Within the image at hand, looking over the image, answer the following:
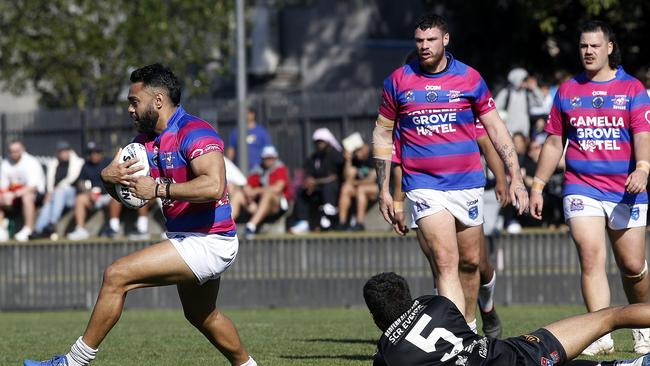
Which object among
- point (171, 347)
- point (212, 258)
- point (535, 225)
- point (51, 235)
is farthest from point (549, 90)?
point (212, 258)

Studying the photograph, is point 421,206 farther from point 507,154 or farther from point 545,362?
point 545,362

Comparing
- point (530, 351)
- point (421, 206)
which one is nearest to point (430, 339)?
point (530, 351)

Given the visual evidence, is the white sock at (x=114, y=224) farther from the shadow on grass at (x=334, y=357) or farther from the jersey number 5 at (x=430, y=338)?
the jersey number 5 at (x=430, y=338)

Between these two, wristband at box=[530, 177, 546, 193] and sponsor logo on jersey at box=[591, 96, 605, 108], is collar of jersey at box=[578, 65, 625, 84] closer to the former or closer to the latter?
sponsor logo on jersey at box=[591, 96, 605, 108]

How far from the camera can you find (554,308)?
16.9 metres

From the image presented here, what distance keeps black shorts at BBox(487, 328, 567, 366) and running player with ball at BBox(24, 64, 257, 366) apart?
2006mm

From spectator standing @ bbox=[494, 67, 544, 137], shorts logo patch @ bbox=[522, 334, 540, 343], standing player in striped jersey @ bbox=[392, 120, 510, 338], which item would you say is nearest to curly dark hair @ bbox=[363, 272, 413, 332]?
shorts logo patch @ bbox=[522, 334, 540, 343]

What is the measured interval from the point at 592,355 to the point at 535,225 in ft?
30.8

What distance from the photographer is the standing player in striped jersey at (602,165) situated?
32.1 feet

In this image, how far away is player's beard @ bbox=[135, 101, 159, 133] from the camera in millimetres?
8625

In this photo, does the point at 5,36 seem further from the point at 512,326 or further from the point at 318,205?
the point at 512,326

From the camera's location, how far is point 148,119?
28.3ft

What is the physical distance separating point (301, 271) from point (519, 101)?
4341 mm

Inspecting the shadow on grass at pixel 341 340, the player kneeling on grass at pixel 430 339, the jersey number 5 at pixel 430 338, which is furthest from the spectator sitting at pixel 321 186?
the jersey number 5 at pixel 430 338
